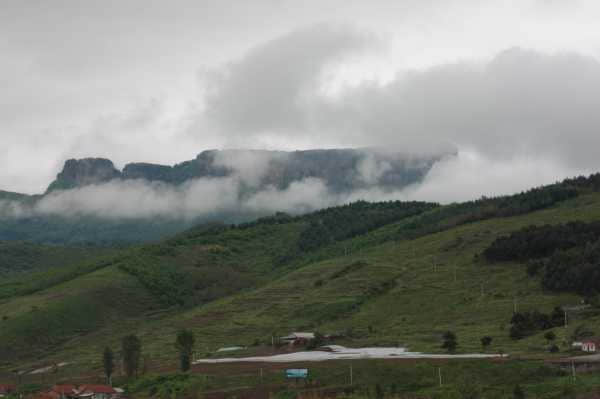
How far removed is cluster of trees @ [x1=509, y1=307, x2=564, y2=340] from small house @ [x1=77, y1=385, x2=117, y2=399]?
188 ft

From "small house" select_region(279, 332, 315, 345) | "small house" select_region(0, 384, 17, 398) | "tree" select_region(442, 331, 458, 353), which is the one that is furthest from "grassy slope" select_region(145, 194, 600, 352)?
"small house" select_region(0, 384, 17, 398)

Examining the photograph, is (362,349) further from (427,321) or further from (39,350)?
(39,350)

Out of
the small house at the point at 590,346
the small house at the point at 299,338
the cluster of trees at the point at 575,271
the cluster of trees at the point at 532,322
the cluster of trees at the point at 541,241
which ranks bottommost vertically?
the small house at the point at 299,338

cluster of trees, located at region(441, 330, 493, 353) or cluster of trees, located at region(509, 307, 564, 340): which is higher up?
cluster of trees, located at region(509, 307, 564, 340)

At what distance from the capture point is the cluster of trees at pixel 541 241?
186 m

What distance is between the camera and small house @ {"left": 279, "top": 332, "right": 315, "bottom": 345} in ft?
482

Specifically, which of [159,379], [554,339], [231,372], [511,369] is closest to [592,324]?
[554,339]

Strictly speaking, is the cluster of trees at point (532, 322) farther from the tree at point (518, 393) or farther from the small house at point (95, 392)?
the small house at point (95, 392)

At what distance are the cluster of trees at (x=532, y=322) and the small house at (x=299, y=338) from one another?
111 feet

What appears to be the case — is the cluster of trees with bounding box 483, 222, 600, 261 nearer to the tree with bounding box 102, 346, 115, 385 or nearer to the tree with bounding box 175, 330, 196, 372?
the tree with bounding box 175, 330, 196, 372

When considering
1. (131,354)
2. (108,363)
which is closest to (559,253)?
(131,354)

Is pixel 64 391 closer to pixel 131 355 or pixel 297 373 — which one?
pixel 131 355

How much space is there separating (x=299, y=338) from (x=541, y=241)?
68.0m

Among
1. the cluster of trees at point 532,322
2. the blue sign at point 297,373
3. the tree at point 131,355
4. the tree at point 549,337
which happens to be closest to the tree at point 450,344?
the cluster of trees at point 532,322
